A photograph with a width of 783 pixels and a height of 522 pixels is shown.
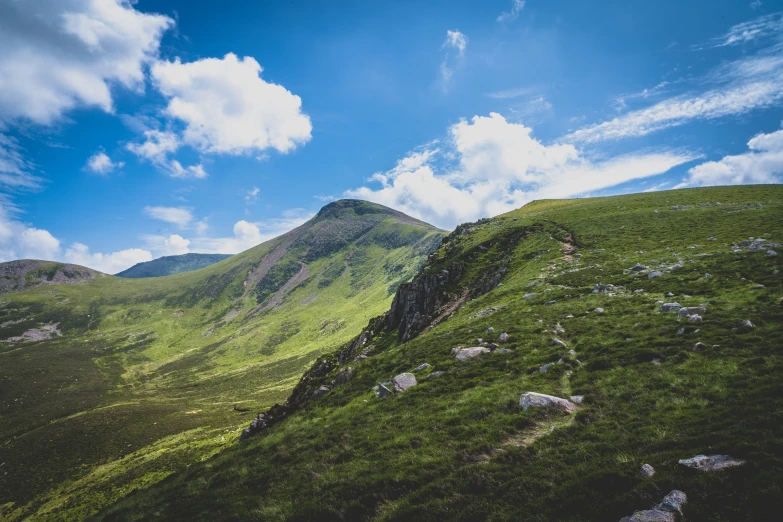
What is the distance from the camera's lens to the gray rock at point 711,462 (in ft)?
27.8

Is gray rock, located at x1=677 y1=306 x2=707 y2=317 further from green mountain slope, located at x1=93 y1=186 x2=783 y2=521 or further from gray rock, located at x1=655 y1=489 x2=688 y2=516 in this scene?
gray rock, located at x1=655 y1=489 x2=688 y2=516

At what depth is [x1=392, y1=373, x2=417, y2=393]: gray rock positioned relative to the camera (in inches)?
953

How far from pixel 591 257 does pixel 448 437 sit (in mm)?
41970

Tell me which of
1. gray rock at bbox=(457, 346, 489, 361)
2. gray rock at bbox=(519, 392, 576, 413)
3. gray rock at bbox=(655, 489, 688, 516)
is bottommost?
gray rock at bbox=(519, 392, 576, 413)

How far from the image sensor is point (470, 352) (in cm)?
2597

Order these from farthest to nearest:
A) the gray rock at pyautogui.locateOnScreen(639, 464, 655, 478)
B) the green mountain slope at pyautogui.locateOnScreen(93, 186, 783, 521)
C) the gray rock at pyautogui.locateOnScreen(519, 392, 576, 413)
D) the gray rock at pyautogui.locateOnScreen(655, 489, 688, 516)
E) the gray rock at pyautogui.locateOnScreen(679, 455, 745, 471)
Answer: the gray rock at pyautogui.locateOnScreen(519, 392, 576, 413) → the green mountain slope at pyautogui.locateOnScreen(93, 186, 783, 521) → the gray rock at pyautogui.locateOnScreen(639, 464, 655, 478) → the gray rock at pyautogui.locateOnScreen(679, 455, 745, 471) → the gray rock at pyautogui.locateOnScreen(655, 489, 688, 516)

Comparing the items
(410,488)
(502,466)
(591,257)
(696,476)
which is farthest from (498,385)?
(591,257)

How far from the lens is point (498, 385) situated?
64.6 ft

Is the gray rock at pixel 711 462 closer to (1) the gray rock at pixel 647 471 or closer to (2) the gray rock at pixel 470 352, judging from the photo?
(1) the gray rock at pixel 647 471

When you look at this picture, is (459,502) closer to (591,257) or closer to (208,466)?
(208,466)

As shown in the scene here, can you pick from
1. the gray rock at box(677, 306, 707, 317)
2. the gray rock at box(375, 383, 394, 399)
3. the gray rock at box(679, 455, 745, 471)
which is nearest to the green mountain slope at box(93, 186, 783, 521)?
the gray rock at box(677, 306, 707, 317)

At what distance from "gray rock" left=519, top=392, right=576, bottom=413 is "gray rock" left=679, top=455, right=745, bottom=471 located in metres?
6.40

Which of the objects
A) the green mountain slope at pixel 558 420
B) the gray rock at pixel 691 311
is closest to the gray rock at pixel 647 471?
the green mountain slope at pixel 558 420

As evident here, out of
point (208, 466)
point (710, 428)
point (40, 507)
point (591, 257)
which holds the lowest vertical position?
point (40, 507)
